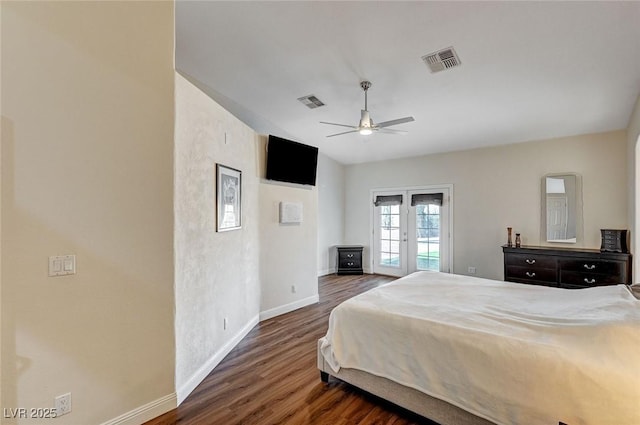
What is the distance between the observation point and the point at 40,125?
1.65 meters

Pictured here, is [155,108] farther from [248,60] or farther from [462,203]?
[462,203]

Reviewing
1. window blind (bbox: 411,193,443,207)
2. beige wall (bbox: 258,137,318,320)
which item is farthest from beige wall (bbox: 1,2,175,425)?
window blind (bbox: 411,193,443,207)

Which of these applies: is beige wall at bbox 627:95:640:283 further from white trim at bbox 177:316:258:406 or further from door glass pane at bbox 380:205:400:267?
white trim at bbox 177:316:258:406

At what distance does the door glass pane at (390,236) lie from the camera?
6.71m

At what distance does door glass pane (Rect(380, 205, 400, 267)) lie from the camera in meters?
6.71

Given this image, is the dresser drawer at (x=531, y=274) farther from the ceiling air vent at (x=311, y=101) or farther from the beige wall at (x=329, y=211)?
the ceiling air vent at (x=311, y=101)

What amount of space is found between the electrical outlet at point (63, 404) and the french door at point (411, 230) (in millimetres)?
5927

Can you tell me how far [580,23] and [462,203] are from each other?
365cm

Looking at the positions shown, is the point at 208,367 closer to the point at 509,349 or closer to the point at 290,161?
the point at 509,349

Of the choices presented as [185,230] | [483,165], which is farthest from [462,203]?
[185,230]

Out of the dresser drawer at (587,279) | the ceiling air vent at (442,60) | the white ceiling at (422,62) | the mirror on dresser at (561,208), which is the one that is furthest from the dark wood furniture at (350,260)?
the ceiling air vent at (442,60)

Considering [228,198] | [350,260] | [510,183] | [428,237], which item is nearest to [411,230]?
[428,237]

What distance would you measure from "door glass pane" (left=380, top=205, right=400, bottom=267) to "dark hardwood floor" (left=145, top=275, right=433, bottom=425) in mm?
3816

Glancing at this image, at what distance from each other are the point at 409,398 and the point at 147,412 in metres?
1.84
